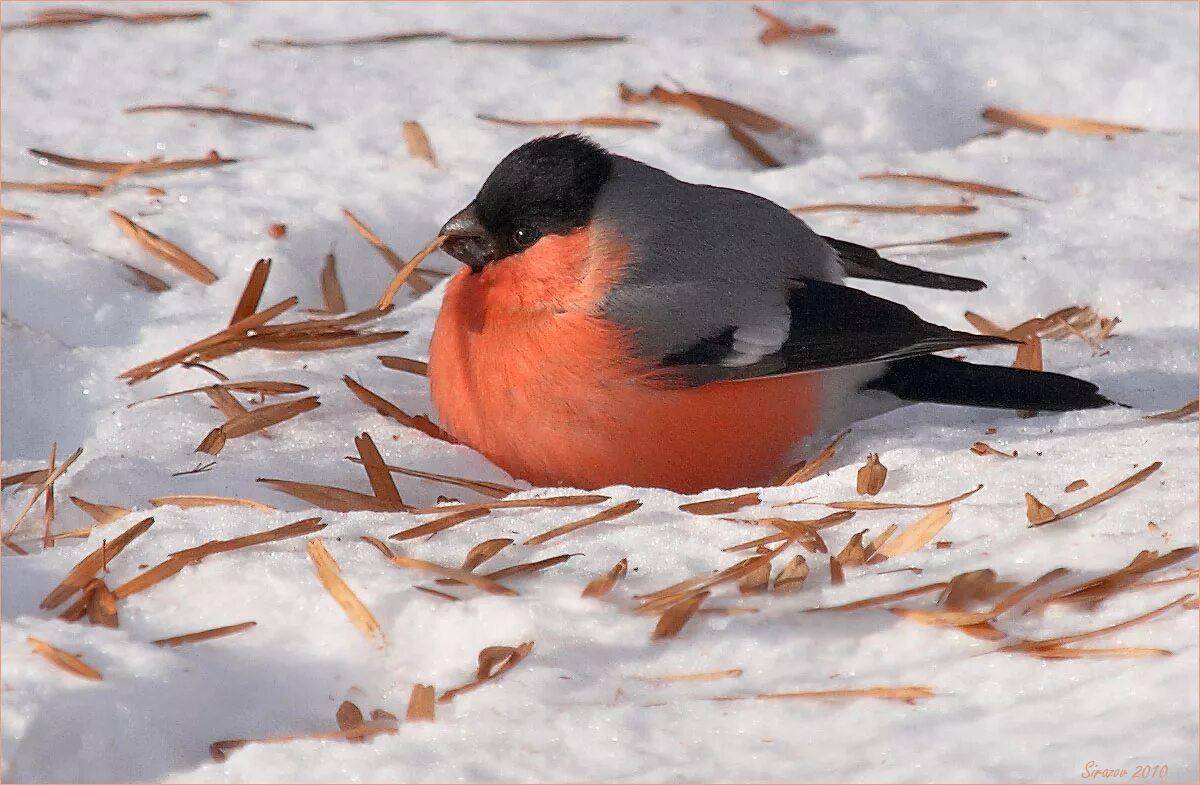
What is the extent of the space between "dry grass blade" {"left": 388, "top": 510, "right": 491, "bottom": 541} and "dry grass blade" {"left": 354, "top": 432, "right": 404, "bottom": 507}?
296 mm

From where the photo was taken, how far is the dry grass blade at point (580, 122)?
15.0ft

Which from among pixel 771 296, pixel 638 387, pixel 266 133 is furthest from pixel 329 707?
pixel 266 133

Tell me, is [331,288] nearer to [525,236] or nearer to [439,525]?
[525,236]

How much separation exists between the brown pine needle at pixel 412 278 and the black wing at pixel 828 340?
2.23 feet

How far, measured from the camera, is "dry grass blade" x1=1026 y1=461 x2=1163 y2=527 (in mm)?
2574

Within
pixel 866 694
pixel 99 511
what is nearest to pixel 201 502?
pixel 99 511

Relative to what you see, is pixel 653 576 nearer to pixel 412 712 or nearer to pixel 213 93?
pixel 412 712

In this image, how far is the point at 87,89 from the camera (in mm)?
4625

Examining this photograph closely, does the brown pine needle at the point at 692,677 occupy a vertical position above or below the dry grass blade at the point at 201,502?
above

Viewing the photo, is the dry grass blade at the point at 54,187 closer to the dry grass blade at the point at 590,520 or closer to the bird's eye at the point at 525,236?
the bird's eye at the point at 525,236

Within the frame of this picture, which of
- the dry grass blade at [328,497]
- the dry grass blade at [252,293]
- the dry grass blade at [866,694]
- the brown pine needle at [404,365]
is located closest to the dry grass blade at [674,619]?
the dry grass blade at [866,694]

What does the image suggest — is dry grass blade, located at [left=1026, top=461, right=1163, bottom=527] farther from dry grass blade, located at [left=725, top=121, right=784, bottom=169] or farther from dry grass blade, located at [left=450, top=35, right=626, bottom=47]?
dry grass blade, located at [left=450, top=35, right=626, bottom=47]

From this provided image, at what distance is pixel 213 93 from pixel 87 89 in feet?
1.37

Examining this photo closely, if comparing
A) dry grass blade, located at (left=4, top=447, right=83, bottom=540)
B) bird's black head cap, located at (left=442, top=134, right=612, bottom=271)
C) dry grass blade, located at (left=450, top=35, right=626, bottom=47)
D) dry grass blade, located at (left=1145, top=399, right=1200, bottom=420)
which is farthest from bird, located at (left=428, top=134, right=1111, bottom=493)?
dry grass blade, located at (left=450, top=35, right=626, bottom=47)
